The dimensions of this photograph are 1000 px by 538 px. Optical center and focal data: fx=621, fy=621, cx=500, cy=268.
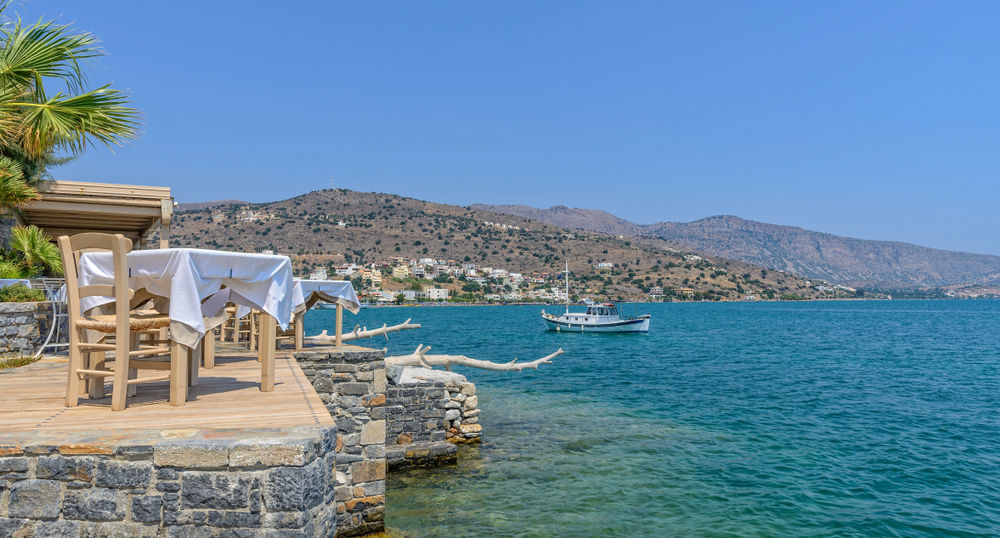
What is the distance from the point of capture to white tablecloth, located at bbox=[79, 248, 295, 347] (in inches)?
183

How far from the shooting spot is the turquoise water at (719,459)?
30.0 ft

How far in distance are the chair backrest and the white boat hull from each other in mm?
55048

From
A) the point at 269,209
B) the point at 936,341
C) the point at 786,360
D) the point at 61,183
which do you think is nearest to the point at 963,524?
the point at 61,183

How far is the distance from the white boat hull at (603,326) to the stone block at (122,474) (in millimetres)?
55835

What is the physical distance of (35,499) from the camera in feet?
11.8

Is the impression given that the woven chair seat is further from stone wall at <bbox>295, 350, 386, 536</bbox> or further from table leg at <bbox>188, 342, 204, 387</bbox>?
stone wall at <bbox>295, 350, 386, 536</bbox>

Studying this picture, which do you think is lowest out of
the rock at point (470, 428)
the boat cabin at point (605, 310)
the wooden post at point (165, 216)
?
the rock at point (470, 428)

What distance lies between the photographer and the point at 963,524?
9.34 metres

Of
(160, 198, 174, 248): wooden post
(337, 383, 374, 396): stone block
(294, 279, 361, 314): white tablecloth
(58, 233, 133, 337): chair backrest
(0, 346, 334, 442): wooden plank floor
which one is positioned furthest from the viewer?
(160, 198, 174, 248): wooden post

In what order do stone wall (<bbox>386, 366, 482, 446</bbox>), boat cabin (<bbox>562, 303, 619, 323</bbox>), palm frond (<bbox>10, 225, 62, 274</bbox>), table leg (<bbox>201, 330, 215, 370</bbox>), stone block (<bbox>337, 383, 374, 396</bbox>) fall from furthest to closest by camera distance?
boat cabin (<bbox>562, 303, 619, 323</bbox>) < palm frond (<bbox>10, 225, 62, 274</bbox>) < stone wall (<bbox>386, 366, 482, 446</bbox>) < stone block (<bbox>337, 383, 374, 396</bbox>) < table leg (<bbox>201, 330, 215, 370</bbox>)

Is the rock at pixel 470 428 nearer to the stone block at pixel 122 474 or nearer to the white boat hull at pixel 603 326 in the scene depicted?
the stone block at pixel 122 474

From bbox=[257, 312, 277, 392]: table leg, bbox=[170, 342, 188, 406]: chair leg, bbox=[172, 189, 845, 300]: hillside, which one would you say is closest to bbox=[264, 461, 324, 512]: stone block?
bbox=[170, 342, 188, 406]: chair leg

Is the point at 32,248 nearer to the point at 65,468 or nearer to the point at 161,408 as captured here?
the point at 161,408

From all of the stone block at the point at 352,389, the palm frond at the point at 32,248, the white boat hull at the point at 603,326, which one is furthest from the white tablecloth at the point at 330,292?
the white boat hull at the point at 603,326
